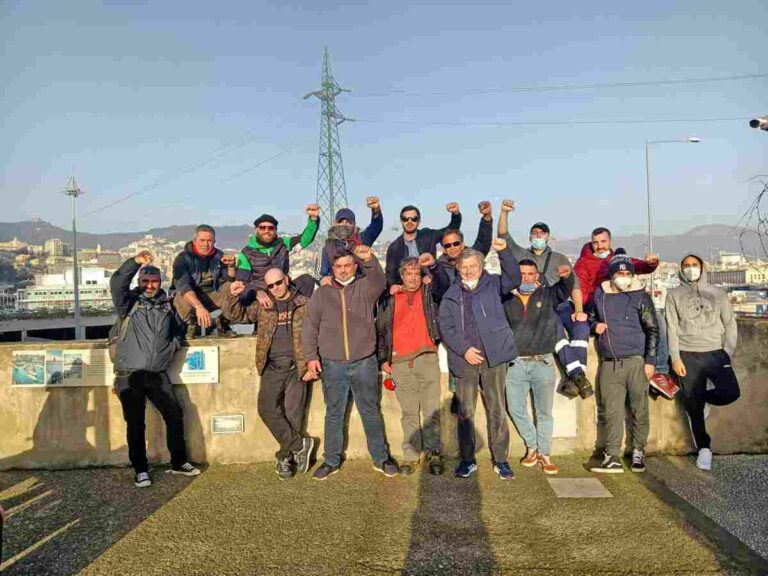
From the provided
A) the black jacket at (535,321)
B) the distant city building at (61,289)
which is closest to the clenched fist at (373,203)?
the black jacket at (535,321)

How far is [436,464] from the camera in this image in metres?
4.75

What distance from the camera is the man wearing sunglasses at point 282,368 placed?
15.8 feet

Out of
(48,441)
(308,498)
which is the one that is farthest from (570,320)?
(48,441)

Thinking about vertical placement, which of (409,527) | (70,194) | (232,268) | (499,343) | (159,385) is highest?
(70,194)

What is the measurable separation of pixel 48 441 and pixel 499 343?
4592mm

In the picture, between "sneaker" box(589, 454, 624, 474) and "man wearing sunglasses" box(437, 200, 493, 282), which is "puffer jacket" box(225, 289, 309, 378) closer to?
"man wearing sunglasses" box(437, 200, 493, 282)

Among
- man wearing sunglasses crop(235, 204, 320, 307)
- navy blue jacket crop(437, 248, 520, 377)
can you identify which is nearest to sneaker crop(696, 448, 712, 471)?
navy blue jacket crop(437, 248, 520, 377)

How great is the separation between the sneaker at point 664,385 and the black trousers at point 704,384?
4.3 inches

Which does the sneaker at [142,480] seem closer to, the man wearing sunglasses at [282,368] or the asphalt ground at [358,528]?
the asphalt ground at [358,528]

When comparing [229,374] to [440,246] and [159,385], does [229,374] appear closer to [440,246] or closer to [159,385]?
[159,385]

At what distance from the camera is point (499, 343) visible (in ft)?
15.2

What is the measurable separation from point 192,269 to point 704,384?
533 cm

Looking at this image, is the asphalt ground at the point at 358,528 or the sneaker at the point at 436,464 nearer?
the asphalt ground at the point at 358,528

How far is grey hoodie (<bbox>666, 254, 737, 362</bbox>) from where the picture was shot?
4867mm
